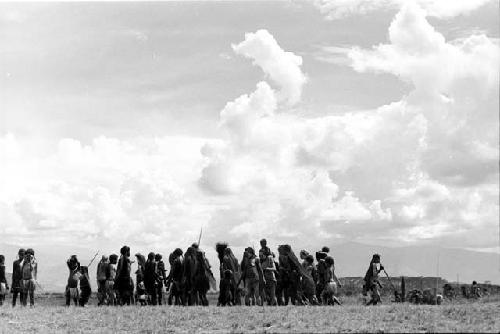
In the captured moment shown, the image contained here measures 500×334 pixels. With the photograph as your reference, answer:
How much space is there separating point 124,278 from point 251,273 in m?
5.13

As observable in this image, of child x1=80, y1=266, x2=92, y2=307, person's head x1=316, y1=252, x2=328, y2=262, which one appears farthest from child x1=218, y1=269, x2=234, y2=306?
child x1=80, y1=266, x2=92, y2=307

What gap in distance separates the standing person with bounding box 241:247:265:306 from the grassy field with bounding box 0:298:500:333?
10.9ft

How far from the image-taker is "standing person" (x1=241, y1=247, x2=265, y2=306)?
26438 mm

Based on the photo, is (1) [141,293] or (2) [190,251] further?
(1) [141,293]

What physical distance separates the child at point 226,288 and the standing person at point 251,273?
2.35ft

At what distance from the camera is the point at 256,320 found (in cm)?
2033

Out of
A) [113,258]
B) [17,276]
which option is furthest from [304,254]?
[17,276]

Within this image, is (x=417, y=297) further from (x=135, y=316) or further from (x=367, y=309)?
(x=135, y=316)

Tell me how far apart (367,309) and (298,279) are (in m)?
5.91

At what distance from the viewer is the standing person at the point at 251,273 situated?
86.7ft

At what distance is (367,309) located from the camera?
21.6 meters

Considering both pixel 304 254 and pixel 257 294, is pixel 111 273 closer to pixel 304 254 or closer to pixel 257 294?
pixel 257 294

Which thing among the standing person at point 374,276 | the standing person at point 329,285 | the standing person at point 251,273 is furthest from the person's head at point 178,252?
the standing person at point 374,276

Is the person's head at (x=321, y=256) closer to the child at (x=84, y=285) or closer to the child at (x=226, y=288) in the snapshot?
the child at (x=226, y=288)
